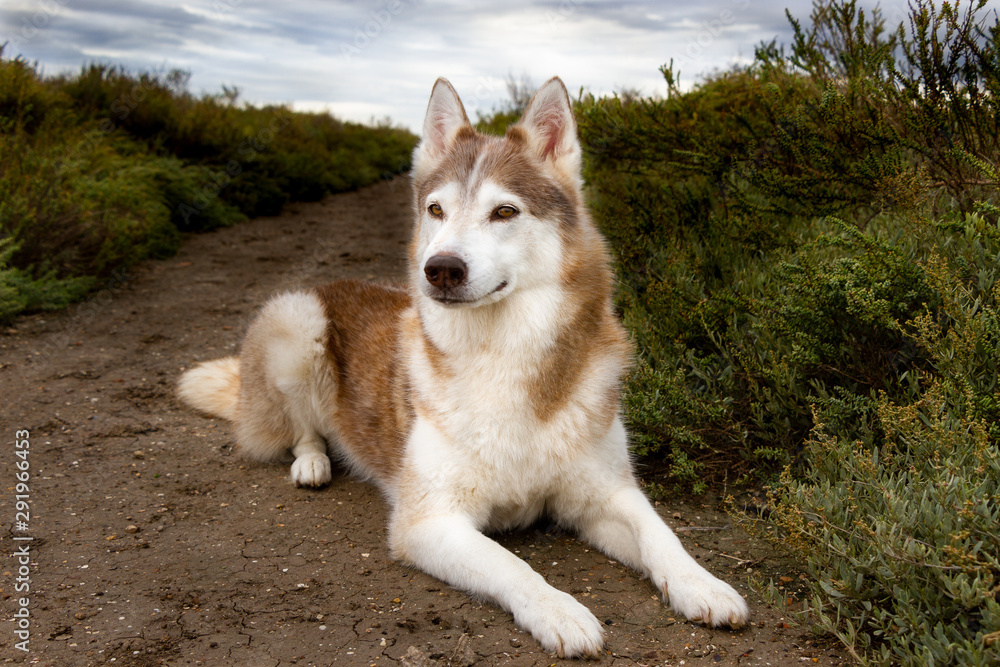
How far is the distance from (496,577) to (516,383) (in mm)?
728

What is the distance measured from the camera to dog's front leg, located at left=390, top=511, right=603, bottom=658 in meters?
2.46

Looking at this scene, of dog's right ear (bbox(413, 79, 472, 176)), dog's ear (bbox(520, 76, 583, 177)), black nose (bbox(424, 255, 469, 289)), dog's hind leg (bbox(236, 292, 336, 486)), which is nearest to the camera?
black nose (bbox(424, 255, 469, 289))

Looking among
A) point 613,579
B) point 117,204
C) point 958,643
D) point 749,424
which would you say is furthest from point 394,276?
point 958,643

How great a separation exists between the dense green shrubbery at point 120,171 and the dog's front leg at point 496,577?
5.03m

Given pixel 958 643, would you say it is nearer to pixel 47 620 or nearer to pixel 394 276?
pixel 47 620

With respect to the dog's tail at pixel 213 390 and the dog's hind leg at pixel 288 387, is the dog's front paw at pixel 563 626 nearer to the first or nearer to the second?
the dog's hind leg at pixel 288 387

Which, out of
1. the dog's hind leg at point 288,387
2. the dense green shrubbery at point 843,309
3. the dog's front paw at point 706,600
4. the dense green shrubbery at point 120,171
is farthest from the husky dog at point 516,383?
the dense green shrubbery at point 120,171

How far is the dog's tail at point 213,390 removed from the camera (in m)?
4.94

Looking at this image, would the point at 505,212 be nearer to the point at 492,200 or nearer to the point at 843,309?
the point at 492,200

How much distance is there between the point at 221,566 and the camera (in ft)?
10.3

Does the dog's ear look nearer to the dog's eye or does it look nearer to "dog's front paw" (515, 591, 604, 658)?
the dog's eye

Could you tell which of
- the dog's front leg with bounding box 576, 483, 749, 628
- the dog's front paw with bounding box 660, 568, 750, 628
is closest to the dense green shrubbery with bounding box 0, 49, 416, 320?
the dog's front leg with bounding box 576, 483, 749, 628

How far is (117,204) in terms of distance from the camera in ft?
27.5

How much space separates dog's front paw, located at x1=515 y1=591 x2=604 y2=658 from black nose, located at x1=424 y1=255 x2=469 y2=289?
114 centimetres
